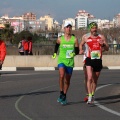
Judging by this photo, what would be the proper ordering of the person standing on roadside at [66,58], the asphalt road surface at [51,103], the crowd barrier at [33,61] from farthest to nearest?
the crowd barrier at [33,61] < the person standing on roadside at [66,58] < the asphalt road surface at [51,103]

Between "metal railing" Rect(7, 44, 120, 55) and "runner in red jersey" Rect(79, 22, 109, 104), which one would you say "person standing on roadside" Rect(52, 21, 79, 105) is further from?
"metal railing" Rect(7, 44, 120, 55)

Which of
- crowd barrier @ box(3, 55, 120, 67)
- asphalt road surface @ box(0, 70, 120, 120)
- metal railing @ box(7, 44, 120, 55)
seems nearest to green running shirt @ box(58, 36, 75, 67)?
asphalt road surface @ box(0, 70, 120, 120)

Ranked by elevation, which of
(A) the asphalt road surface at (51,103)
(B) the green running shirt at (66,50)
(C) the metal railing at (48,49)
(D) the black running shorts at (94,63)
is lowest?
(A) the asphalt road surface at (51,103)

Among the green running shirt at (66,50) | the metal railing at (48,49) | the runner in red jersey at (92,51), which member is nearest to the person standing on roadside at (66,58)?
the green running shirt at (66,50)

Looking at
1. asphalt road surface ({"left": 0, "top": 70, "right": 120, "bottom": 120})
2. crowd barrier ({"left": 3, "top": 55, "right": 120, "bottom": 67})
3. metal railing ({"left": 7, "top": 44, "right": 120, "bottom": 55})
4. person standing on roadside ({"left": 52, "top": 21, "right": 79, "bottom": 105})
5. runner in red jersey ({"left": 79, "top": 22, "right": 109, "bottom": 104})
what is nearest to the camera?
asphalt road surface ({"left": 0, "top": 70, "right": 120, "bottom": 120})

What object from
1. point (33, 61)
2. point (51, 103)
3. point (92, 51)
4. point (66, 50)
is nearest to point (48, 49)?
point (33, 61)

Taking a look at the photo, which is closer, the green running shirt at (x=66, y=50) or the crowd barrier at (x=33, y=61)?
the green running shirt at (x=66, y=50)

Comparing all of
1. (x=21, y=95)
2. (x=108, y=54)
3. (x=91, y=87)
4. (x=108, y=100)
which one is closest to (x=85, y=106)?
(x=91, y=87)

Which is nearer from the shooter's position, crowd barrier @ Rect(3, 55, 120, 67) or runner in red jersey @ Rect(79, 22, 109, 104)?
runner in red jersey @ Rect(79, 22, 109, 104)

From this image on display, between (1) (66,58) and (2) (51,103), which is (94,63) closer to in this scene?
(1) (66,58)

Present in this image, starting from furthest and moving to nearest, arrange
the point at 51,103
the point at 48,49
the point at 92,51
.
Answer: the point at 48,49 → the point at 51,103 → the point at 92,51

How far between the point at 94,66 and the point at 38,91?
3.89 metres

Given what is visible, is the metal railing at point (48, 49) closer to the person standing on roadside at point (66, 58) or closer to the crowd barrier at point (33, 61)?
the crowd barrier at point (33, 61)

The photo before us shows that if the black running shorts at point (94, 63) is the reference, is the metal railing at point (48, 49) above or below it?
below
